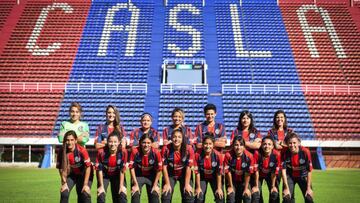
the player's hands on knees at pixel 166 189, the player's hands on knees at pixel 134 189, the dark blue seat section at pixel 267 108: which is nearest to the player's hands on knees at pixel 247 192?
the player's hands on knees at pixel 166 189

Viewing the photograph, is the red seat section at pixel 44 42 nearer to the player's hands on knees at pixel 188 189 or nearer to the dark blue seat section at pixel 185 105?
the dark blue seat section at pixel 185 105

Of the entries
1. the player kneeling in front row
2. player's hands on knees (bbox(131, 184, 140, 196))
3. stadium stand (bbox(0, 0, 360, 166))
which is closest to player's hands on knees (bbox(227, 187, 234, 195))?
player's hands on knees (bbox(131, 184, 140, 196))

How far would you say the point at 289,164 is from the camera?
24.3 feet

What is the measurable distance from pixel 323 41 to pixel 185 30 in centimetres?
970

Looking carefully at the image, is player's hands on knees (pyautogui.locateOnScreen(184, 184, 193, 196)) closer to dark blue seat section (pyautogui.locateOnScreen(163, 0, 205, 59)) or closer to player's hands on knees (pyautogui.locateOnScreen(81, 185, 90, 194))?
player's hands on knees (pyautogui.locateOnScreen(81, 185, 90, 194))

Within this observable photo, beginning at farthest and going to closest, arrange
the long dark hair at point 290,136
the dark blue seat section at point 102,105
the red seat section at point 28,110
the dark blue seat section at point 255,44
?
the dark blue seat section at point 255,44 < the dark blue seat section at point 102,105 < the red seat section at point 28,110 < the long dark hair at point 290,136

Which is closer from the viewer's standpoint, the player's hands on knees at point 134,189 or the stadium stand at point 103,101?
the player's hands on knees at point 134,189

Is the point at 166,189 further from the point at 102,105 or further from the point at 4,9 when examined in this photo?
the point at 4,9

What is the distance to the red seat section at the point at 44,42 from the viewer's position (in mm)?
29172

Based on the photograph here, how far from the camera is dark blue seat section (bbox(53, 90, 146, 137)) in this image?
25.8 meters

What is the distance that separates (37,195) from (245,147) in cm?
563

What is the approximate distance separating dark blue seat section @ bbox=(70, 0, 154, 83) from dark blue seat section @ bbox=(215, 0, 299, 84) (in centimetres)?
528

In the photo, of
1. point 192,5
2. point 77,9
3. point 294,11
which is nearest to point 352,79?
point 294,11

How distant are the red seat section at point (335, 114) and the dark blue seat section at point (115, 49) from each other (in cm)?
1062
